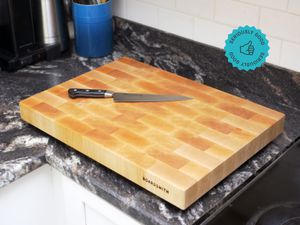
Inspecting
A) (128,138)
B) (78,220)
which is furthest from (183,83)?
(78,220)

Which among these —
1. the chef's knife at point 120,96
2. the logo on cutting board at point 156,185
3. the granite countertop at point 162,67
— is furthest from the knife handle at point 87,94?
the logo on cutting board at point 156,185

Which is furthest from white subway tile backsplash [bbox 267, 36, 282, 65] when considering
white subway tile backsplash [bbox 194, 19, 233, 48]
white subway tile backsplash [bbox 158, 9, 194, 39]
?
white subway tile backsplash [bbox 158, 9, 194, 39]

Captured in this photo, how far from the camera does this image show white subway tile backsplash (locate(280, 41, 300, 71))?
3.77 ft

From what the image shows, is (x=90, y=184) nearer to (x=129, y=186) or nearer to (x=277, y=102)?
(x=129, y=186)

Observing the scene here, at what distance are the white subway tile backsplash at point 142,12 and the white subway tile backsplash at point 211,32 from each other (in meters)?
0.14

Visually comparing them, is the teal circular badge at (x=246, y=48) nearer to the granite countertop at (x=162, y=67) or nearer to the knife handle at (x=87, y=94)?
the granite countertop at (x=162, y=67)

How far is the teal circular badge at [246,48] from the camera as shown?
119cm

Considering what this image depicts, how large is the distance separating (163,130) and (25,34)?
1.68 feet

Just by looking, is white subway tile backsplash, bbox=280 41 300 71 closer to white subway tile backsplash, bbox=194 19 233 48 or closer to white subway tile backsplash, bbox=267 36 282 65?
white subway tile backsplash, bbox=267 36 282 65

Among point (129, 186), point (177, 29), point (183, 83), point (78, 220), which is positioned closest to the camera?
point (129, 186)

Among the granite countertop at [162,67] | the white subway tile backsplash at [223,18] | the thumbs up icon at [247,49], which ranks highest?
the white subway tile backsplash at [223,18]

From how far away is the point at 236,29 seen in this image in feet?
4.00

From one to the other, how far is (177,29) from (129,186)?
53cm

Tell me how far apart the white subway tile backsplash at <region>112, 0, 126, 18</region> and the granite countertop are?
0.07ft
